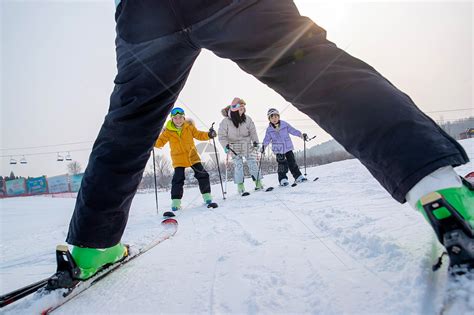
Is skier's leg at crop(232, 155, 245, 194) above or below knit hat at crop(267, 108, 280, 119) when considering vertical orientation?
below

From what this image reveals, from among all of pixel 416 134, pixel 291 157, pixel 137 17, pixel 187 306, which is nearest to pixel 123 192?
pixel 187 306

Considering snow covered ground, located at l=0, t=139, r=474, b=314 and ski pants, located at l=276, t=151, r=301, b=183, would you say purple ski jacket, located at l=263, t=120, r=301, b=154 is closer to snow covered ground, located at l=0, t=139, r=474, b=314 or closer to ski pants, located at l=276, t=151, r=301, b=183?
ski pants, located at l=276, t=151, r=301, b=183

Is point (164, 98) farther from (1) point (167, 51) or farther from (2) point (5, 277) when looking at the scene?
(2) point (5, 277)

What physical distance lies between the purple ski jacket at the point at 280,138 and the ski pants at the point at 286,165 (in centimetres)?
12

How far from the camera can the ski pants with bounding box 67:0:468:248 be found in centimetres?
65

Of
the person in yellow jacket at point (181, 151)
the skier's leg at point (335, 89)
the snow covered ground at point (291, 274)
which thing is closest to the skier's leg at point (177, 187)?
the person in yellow jacket at point (181, 151)

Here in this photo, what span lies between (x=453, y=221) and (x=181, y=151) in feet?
14.3

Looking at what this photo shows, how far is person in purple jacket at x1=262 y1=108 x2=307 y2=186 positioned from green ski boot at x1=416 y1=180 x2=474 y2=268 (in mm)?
5240

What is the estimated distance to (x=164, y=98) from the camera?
3.67ft

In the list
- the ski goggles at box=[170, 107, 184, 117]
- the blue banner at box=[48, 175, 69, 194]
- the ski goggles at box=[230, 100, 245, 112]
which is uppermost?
the ski goggles at box=[230, 100, 245, 112]

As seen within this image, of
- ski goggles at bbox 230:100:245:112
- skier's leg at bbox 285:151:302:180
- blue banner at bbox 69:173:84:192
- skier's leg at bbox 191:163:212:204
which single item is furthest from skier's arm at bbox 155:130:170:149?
blue banner at bbox 69:173:84:192

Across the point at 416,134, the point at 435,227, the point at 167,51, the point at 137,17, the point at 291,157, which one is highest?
the point at 137,17

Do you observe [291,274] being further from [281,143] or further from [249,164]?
[281,143]

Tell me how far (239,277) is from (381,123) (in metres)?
0.70
